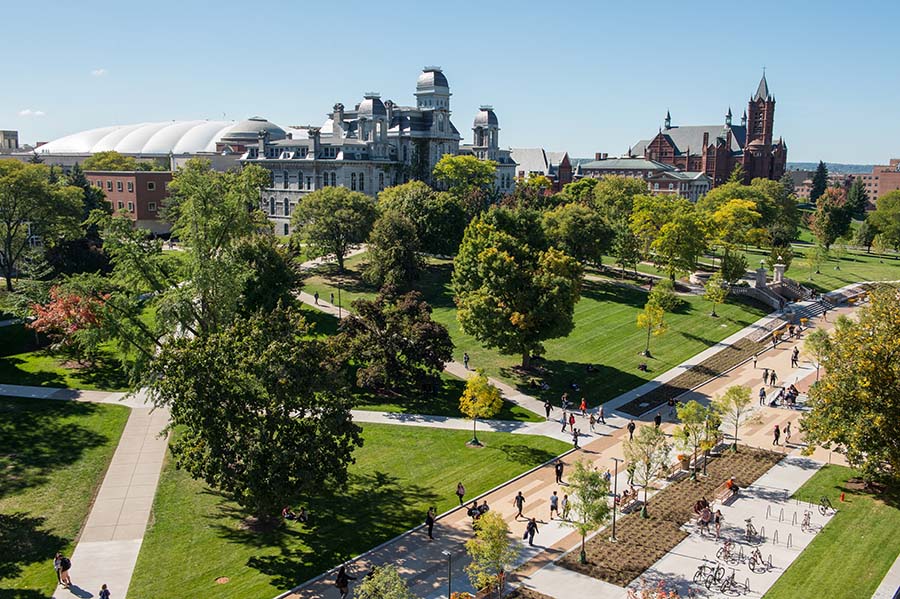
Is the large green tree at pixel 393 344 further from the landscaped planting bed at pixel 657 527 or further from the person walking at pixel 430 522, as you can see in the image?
the landscaped planting bed at pixel 657 527

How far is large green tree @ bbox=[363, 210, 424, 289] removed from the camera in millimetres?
65062

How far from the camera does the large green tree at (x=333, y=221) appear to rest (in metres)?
75.4

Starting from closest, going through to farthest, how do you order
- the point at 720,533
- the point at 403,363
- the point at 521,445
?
the point at 720,533
the point at 521,445
the point at 403,363

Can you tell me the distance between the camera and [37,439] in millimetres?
38438

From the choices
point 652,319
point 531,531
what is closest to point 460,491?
point 531,531

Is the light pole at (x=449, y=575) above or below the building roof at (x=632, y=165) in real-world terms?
below

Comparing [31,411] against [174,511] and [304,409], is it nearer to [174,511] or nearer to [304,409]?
[174,511]

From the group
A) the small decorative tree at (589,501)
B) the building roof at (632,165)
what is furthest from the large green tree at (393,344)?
the building roof at (632,165)

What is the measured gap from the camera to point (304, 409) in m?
28.9

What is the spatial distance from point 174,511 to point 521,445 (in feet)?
56.9

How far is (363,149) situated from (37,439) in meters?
82.3

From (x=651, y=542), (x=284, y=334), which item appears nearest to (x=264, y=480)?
(x=284, y=334)

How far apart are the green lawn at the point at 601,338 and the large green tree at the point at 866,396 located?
15.5m

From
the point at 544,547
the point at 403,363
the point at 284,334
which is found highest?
the point at 284,334
